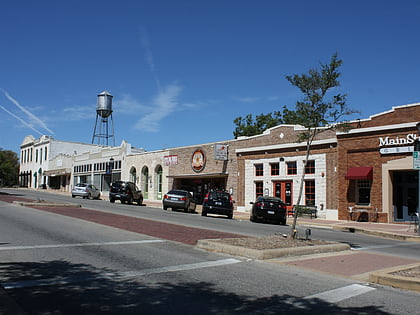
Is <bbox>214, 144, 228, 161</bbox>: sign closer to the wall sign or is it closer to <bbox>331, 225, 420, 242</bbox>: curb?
the wall sign

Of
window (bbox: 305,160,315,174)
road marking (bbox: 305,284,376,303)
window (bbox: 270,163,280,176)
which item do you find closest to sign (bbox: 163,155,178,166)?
window (bbox: 270,163,280,176)

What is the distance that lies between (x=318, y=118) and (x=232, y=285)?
7.08 m

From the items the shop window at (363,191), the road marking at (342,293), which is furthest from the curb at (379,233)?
the road marking at (342,293)

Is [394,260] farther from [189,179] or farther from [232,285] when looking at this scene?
[189,179]

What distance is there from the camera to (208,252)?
9758mm

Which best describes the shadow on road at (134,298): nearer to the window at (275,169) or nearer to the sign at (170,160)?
the window at (275,169)

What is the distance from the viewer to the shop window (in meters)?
23.7

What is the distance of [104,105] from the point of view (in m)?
68.6

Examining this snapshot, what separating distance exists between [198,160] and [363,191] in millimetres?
16115

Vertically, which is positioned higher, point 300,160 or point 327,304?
point 300,160

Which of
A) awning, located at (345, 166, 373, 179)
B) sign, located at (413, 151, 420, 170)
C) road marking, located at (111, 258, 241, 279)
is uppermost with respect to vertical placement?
sign, located at (413, 151, 420, 170)

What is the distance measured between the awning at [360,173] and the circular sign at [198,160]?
14708 mm

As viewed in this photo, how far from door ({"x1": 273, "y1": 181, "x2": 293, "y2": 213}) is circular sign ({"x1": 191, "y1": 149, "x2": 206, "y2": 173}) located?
8414 millimetres

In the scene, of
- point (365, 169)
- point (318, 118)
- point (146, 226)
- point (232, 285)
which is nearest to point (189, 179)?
point (365, 169)
